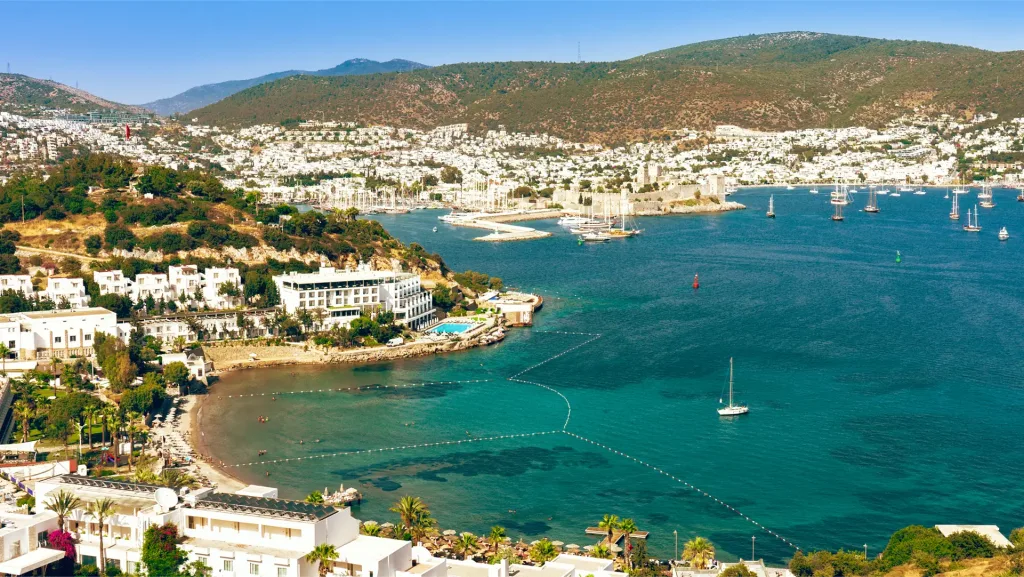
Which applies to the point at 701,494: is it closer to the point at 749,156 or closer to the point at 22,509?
the point at 22,509

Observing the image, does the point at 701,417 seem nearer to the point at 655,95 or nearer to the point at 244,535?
the point at 244,535

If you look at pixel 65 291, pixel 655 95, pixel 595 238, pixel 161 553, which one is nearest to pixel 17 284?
pixel 65 291

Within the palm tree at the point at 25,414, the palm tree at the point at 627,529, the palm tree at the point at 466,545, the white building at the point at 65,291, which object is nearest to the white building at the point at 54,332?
the white building at the point at 65,291

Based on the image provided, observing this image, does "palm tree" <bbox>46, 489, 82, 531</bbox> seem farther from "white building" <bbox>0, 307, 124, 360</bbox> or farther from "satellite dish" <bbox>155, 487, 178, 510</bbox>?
"white building" <bbox>0, 307, 124, 360</bbox>

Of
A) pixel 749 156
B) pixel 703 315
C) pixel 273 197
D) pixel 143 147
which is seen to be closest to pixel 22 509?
pixel 703 315

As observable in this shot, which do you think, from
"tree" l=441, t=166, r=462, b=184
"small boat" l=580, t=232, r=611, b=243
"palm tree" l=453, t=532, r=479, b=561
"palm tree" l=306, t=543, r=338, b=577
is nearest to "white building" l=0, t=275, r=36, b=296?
"palm tree" l=453, t=532, r=479, b=561

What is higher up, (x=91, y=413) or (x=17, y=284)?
(x=17, y=284)
